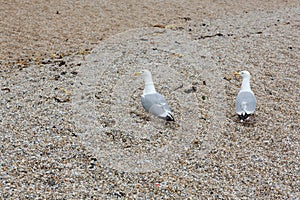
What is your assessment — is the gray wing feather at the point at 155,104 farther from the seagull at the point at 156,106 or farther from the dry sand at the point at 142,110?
the dry sand at the point at 142,110

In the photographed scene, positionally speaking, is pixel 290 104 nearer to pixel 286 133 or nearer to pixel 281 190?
pixel 286 133

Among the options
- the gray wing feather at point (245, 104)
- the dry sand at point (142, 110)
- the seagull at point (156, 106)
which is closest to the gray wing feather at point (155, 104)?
the seagull at point (156, 106)

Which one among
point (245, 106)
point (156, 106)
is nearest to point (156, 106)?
point (156, 106)

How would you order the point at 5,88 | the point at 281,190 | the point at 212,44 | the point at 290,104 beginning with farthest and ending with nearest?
the point at 212,44, the point at 5,88, the point at 290,104, the point at 281,190

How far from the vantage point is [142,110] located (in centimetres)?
536

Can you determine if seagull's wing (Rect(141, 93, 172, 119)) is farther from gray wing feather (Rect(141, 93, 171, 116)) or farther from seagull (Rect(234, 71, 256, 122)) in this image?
seagull (Rect(234, 71, 256, 122))

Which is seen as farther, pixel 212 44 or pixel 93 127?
pixel 212 44

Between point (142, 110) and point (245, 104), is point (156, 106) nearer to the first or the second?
point (142, 110)

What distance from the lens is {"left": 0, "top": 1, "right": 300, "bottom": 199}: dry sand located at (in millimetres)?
4102

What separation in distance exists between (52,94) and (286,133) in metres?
3.49

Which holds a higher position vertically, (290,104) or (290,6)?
(290,6)

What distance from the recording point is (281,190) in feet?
13.2

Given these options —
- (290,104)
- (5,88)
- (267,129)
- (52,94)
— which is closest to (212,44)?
(290,104)

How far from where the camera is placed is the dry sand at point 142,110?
4.10 metres
